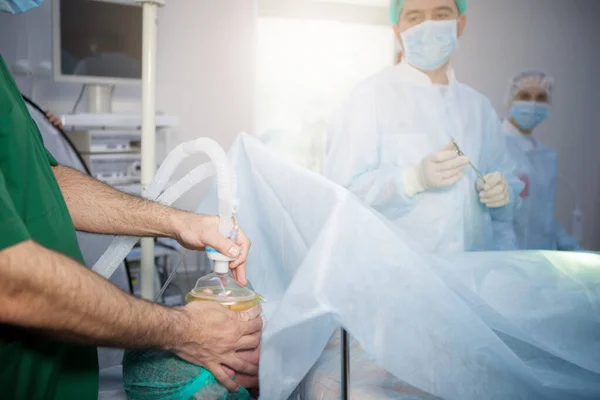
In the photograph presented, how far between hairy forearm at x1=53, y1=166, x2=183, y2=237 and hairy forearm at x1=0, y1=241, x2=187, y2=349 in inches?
13.2

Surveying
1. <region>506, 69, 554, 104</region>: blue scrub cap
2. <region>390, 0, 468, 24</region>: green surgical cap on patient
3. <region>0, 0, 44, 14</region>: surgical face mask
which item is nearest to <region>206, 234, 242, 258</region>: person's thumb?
<region>0, 0, 44, 14</region>: surgical face mask

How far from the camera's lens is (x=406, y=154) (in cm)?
176

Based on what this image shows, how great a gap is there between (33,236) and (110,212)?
26 cm

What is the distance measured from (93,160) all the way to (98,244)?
89 cm

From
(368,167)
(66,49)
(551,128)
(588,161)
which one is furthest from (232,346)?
(66,49)

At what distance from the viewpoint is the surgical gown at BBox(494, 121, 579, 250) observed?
2070mm

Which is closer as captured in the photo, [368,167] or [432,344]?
[432,344]

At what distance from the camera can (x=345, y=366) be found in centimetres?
82

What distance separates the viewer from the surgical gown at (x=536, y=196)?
2.07 meters

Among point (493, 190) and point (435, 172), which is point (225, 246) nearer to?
point (435, 172)

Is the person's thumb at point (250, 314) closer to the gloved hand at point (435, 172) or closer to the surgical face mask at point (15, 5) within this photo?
the surgical face mask at point (15, 5)

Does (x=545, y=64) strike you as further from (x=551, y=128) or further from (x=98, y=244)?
(x=98, y=244)

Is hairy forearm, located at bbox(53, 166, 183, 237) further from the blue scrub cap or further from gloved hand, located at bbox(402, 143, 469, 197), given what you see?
the blue scrub cap

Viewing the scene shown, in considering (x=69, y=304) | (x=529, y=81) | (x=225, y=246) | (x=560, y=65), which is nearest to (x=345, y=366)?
(x=225, y=246)
